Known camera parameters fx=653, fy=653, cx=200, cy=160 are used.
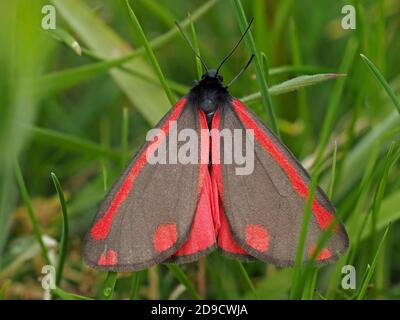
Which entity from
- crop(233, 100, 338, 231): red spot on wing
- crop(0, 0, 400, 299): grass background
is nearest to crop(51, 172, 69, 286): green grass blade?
crop(0, 0, 400, 299): grass background

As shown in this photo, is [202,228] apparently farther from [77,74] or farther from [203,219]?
[77,74]

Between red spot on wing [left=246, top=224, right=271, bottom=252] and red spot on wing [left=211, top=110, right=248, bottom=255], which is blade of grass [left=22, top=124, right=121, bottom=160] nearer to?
red spot on wing [left=211, top=110, right=248, bottom=255]

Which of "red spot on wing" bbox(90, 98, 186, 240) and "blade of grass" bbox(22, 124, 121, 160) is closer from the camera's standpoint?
"red spot on wing" bbox(90, 98, 186, 240)

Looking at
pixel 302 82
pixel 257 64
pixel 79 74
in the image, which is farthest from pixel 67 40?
pixel 302 82

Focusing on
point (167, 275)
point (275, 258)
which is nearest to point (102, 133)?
point (167, 275)
